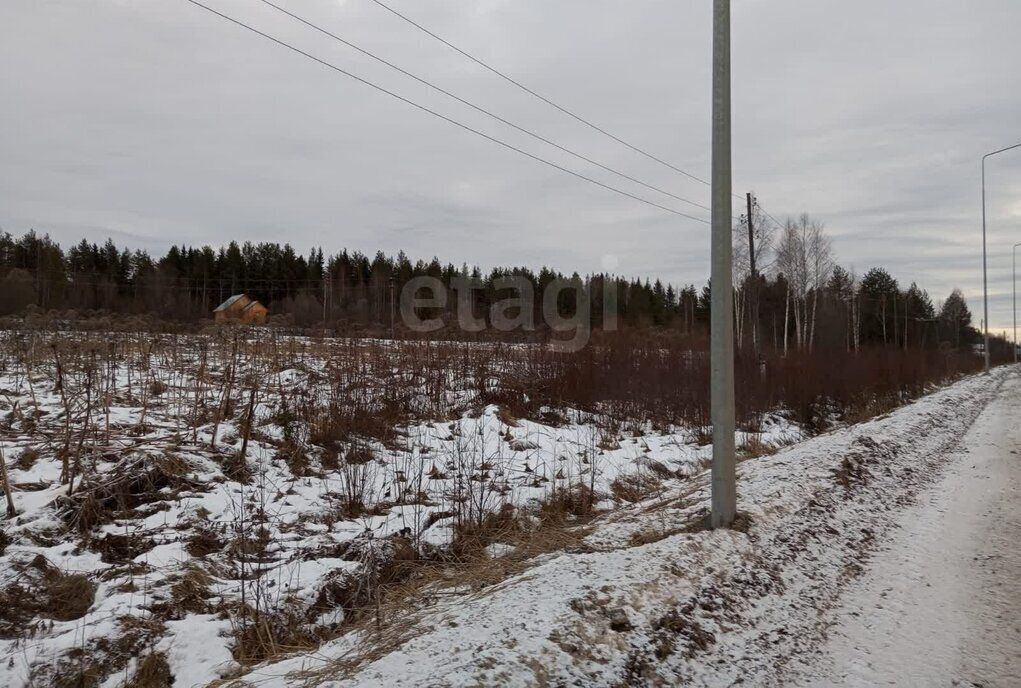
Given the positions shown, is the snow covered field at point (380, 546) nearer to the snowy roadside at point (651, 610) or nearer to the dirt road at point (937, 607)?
the snowy roadside at point (651, 610)

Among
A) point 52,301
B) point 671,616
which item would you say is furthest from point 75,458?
point 52,301

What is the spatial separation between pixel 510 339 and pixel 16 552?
13.0 m

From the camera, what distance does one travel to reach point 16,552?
4688 millimetres

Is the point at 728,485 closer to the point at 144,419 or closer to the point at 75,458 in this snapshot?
the point at 75,458

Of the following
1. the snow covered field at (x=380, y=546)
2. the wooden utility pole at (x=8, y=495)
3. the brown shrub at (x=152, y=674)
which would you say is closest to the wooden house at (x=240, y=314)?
the snow covered field at (x=380, y=546)

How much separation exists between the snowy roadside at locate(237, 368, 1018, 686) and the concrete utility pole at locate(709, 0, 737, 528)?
36 centimetres

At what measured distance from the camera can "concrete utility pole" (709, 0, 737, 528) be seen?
4.83 metres

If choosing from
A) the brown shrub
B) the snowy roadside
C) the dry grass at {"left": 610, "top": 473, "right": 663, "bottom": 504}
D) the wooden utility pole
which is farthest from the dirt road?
the wooden utility pole

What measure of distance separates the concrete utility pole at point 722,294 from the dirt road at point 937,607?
→ 1.15 meters

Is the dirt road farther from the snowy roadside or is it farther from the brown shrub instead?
the brown shrub

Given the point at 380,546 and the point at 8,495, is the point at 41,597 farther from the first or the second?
the point at 380,546

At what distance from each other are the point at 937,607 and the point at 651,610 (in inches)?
75.2

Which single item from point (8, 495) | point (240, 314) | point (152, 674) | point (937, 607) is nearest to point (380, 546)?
point (152, 674)

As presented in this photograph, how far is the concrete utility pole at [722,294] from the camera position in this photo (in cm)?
483
